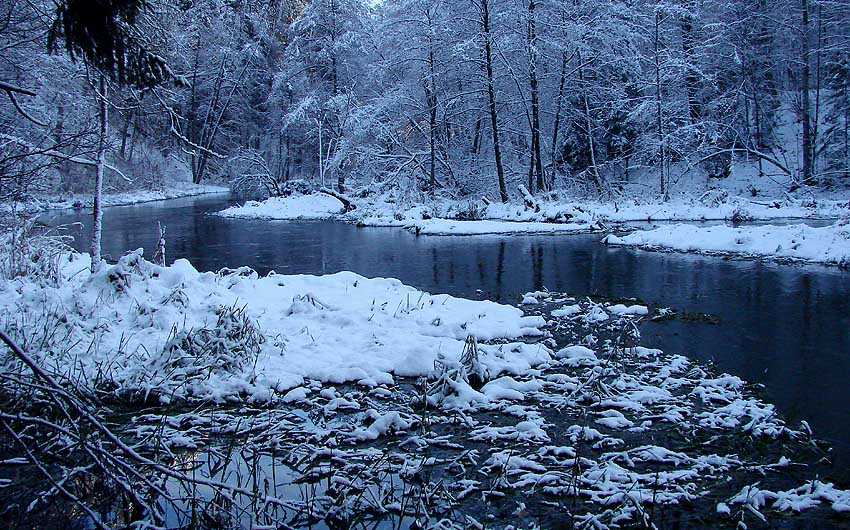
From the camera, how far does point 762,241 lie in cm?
1616

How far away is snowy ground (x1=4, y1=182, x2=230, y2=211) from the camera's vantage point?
3231cm

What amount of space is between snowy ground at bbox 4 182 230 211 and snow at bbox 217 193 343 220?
859 cm

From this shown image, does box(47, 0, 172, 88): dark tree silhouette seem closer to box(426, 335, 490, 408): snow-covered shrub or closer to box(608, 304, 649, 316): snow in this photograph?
box(426, 335, 490, 408): snow-covered shrub

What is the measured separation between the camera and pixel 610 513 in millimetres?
3986

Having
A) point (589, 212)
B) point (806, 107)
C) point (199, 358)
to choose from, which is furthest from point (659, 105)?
point (199, 358)

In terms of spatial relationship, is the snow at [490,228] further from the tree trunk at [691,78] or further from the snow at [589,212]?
the tree trunk at [691,78]

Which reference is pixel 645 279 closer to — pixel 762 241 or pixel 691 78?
→ pixel 762 241

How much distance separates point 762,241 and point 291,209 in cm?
2327

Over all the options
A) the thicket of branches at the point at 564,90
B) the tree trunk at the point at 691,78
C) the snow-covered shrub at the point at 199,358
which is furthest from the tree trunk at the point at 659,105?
the snow-covered shrub at the point at 199,358

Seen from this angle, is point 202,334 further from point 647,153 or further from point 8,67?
point 647,153

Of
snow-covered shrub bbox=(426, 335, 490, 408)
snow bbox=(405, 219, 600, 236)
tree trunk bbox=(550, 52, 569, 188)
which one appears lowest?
snow-covered shrub bbox=(426, 335, 490, 408)

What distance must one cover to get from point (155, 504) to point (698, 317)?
844 cm

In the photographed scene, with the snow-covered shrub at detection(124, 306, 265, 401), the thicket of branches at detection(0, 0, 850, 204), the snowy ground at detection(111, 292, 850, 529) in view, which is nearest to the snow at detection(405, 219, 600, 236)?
the thicket of branches at detection(0, 0, 850, 204)

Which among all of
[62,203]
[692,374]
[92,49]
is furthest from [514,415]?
[62,203]
